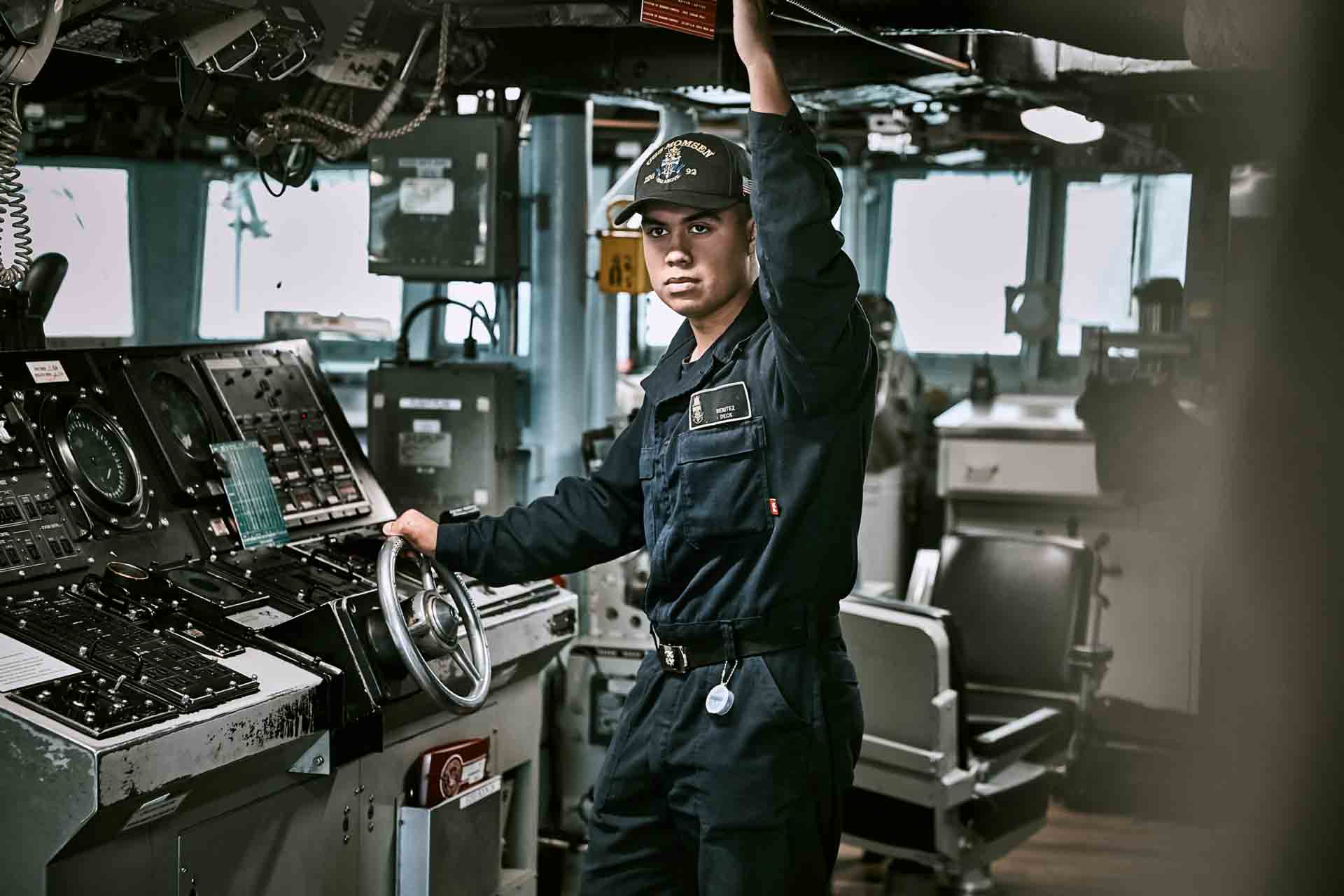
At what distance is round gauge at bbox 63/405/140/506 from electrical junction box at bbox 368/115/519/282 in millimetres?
1128

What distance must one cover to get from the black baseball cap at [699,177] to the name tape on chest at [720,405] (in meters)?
0.27

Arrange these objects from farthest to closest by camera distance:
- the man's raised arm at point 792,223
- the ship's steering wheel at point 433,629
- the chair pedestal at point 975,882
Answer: the chair pedestal at point 975,882
the ship's steering wheel at point 433,629
the man's raised arm at point 792,223

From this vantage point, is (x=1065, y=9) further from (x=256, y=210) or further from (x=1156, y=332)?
(x=256, y=210)

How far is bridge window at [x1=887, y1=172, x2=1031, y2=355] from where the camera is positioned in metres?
6.86

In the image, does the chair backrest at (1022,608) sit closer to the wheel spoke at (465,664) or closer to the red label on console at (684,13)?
the wheel spoke at (465,664)

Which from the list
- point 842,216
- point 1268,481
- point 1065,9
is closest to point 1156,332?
point 842,216

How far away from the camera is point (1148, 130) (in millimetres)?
4422

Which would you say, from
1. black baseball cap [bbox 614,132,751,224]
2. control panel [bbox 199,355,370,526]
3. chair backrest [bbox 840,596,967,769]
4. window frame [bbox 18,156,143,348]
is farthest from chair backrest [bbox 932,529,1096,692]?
window frame [bbox 18,156,143,348]

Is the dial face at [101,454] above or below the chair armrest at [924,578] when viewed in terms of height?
above

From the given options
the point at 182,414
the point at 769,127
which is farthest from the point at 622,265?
the point at 769,127

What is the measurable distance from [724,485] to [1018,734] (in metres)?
1.77

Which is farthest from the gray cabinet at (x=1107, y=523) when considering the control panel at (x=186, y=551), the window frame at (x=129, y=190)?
the window frame at (x=129, y=190)

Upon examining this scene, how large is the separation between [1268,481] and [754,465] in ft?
4.23

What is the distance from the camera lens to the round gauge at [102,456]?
2664 mm
